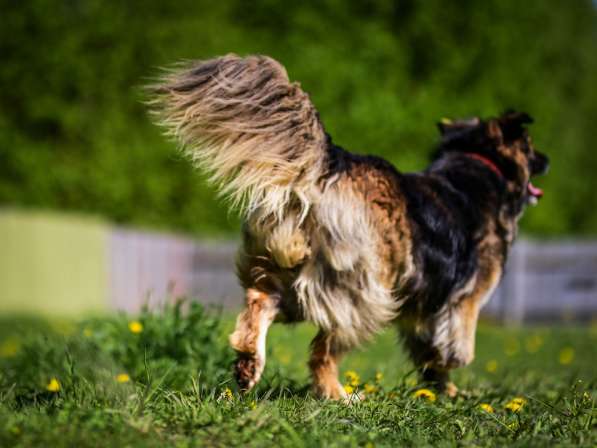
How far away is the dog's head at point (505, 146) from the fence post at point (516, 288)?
9.39 m

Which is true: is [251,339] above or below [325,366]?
above

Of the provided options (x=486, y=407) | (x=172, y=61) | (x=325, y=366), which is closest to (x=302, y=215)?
(x=325, y=366)

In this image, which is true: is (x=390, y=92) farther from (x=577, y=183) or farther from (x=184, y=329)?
(x=184, y=329)

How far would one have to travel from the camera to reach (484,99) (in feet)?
57.1

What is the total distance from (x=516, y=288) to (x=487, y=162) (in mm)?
9834

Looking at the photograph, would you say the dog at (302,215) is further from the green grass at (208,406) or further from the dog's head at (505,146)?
the dog's head at (505,146)

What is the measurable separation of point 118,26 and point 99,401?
50.0 ft

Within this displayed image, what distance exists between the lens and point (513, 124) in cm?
573

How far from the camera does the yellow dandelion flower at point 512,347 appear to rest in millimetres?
9070

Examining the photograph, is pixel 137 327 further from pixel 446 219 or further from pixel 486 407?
pixel 486 407

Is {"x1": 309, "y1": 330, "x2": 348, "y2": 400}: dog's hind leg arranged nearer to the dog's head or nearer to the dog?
the dog

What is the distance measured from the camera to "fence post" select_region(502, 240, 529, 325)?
14875mm

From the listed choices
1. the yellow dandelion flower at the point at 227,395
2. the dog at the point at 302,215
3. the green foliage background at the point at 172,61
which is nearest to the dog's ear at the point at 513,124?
the dog at the point at 302,215

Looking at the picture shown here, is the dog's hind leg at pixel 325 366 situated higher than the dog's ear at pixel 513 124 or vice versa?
the dog's ear at pixel 513 124
